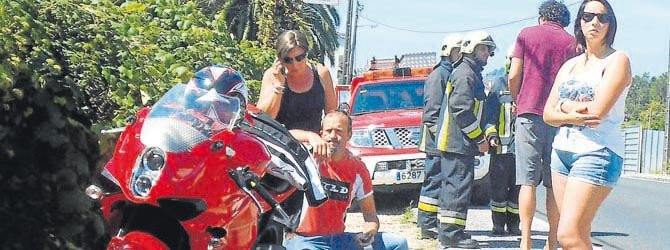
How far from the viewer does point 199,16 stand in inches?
276

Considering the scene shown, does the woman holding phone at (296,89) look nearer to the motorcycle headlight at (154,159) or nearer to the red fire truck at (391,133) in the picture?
the motorcycle headlight at (154,159)

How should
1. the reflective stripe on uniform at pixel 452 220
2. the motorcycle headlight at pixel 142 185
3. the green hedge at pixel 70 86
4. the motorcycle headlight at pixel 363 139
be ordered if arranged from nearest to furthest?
the green hedge at pixel 70 86 < the motorcycle headlight at pixel 142 185 < the reflective stripe on uniform at pixel 452 220 < the motorcycle headlight at pixel 363 139

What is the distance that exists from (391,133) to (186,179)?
868cm

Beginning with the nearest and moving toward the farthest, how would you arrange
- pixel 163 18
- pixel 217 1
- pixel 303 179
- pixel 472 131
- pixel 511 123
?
pixel 303 179 < pixel 163 18 < pixel 472 131 < pixel 511 123 < pixel 217 1

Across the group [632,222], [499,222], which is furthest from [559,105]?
[632,222]

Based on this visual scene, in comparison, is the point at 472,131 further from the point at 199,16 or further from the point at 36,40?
the point at 36,40

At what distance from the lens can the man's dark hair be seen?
7.69 meters

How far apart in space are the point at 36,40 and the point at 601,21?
304 cm

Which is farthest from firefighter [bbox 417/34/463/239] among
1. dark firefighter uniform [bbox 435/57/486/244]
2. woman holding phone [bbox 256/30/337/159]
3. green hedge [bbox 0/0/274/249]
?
woman holding phone [bbox 256/30/337/159]

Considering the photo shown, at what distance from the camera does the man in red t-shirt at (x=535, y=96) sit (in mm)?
6859

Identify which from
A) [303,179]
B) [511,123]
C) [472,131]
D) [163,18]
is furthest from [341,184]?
[511,123]

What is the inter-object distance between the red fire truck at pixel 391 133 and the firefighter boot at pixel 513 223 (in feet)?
6.81

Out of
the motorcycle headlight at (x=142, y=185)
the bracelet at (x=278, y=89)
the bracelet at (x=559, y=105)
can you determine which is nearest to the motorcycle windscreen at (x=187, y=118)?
the motorcycle headlight at (x=142, y=185)

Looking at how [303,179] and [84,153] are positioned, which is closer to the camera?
[84,153]
